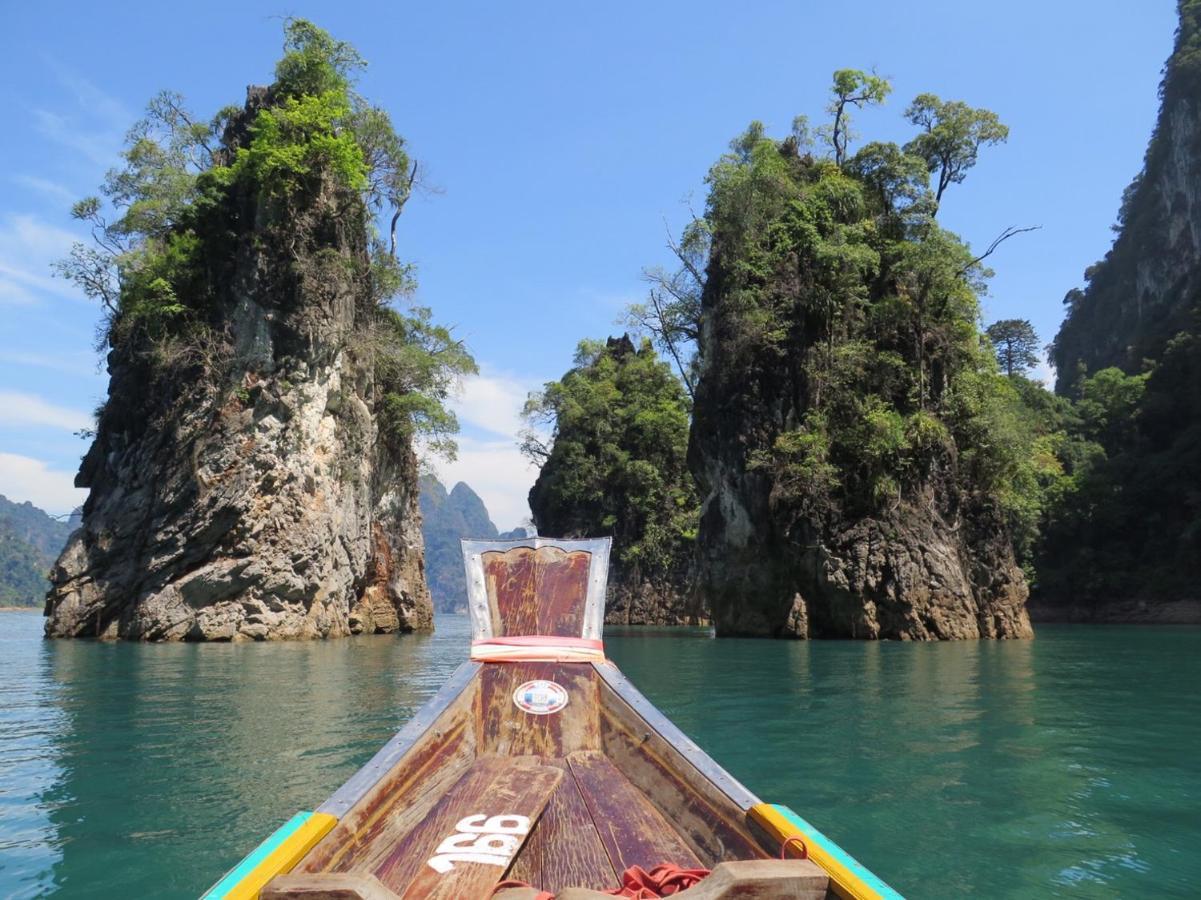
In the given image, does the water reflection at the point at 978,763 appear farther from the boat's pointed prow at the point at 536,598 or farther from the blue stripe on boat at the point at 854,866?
the boat's pointed prow at the point at 536,598

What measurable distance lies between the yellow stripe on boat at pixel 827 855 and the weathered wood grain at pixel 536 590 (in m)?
3.35

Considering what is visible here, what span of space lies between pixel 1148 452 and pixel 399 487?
3379 cm

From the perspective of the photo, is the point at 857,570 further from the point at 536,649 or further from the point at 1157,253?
the point at 1157,253

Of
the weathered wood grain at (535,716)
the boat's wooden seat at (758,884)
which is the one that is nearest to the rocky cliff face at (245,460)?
the weathered wood grain at (535,716)

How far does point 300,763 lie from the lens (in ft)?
19.7

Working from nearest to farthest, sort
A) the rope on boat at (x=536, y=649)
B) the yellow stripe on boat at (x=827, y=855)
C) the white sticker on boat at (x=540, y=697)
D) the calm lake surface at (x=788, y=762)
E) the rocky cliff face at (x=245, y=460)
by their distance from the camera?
the yellow stripe on boat at (x=827, y=855), the calm lake surface at (x=788, y=762), the white sticker on boat at (x=540, y=697), the rope on boat at (x=536, y=649), the rocky cliff face at (x=245, y=460)

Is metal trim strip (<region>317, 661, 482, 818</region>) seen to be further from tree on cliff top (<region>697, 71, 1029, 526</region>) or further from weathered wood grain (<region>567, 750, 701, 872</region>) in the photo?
tree on cliff top (<region>697, 71, 1029, 526</region>)

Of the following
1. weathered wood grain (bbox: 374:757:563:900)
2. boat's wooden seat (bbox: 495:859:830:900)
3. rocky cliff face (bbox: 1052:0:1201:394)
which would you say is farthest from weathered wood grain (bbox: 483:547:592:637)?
rocky cliff face (bbox: 1052:0:1201:394)

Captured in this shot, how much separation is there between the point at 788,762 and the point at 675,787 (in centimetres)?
261

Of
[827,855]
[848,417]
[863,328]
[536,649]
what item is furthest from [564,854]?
[863,328]

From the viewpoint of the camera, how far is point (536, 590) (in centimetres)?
644

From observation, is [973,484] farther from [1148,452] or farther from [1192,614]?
[1148,452]

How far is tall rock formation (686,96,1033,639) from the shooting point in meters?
21.5

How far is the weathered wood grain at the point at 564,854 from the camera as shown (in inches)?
133
